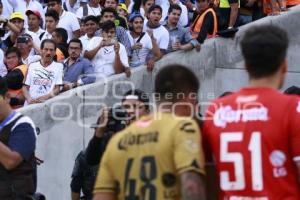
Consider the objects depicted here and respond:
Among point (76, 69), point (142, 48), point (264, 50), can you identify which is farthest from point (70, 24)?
point (264, 50)

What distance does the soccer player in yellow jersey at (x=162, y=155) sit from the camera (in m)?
4.75

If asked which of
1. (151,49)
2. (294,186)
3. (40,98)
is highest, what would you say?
(151,49)

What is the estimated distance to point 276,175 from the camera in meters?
4.78

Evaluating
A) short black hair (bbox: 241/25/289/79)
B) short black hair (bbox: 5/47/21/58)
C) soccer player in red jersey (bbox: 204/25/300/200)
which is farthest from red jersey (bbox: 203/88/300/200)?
short black hair (bbox: 5/47/21/58)

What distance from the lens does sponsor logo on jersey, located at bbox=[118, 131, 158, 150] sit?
16.1ft

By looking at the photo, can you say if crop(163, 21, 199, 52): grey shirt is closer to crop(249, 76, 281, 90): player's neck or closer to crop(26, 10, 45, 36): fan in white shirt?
crop(26, 10, 45, 36): fan in white shirt

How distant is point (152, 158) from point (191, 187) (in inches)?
11.9

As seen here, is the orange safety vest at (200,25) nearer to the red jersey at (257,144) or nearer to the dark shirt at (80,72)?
the dark shirt at (80,72)

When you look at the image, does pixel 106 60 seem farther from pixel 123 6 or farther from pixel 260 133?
pixel 260 133

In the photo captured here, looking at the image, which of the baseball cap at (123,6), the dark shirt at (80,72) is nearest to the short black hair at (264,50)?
the dark shirt at (80,72)

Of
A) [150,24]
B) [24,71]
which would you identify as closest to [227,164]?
[24,71]

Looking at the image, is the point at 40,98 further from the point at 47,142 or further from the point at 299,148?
the point at 299,148

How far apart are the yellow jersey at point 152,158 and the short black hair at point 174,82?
125 mm

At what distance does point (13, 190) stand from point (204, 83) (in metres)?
5.95
